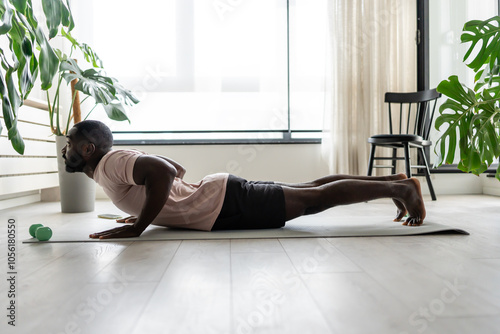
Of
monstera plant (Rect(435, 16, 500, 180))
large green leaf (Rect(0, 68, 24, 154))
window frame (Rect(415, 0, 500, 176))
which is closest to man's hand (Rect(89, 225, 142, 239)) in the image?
large green leaf (Rect(0, 68, 24, 154))

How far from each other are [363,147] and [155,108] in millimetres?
1809

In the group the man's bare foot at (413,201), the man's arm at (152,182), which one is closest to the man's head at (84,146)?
the man's arm at (152,182)

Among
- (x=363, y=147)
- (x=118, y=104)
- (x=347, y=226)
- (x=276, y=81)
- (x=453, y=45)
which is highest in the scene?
(x=453, y=45)

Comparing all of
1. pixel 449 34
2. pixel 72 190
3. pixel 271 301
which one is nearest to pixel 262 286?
pixel 271 301

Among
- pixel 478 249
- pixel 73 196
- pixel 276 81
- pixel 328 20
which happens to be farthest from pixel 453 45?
pixel 73 196

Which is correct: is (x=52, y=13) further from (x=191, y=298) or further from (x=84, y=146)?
(x=191, y=298)

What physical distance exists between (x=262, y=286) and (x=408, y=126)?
9.48 feet

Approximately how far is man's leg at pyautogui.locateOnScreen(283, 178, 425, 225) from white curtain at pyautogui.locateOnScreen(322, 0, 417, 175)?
5.73 feet

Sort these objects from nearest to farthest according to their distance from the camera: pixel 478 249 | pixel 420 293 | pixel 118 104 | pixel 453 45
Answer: pixel 420 293
pixel 478 249
pixel 118 104
pixel 453 45

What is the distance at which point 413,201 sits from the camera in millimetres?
1707

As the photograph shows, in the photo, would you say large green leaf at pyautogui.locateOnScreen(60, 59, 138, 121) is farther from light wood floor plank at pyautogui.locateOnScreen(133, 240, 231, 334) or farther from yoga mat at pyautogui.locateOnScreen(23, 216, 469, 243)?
light wood floor plank at pyautogui.locateOnScreen(133, 240, 231, 334)

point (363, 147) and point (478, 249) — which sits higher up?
point (363, 147)

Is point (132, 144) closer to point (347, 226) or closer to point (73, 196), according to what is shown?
point (73, 196)

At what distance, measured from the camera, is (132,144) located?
352 centimetres
